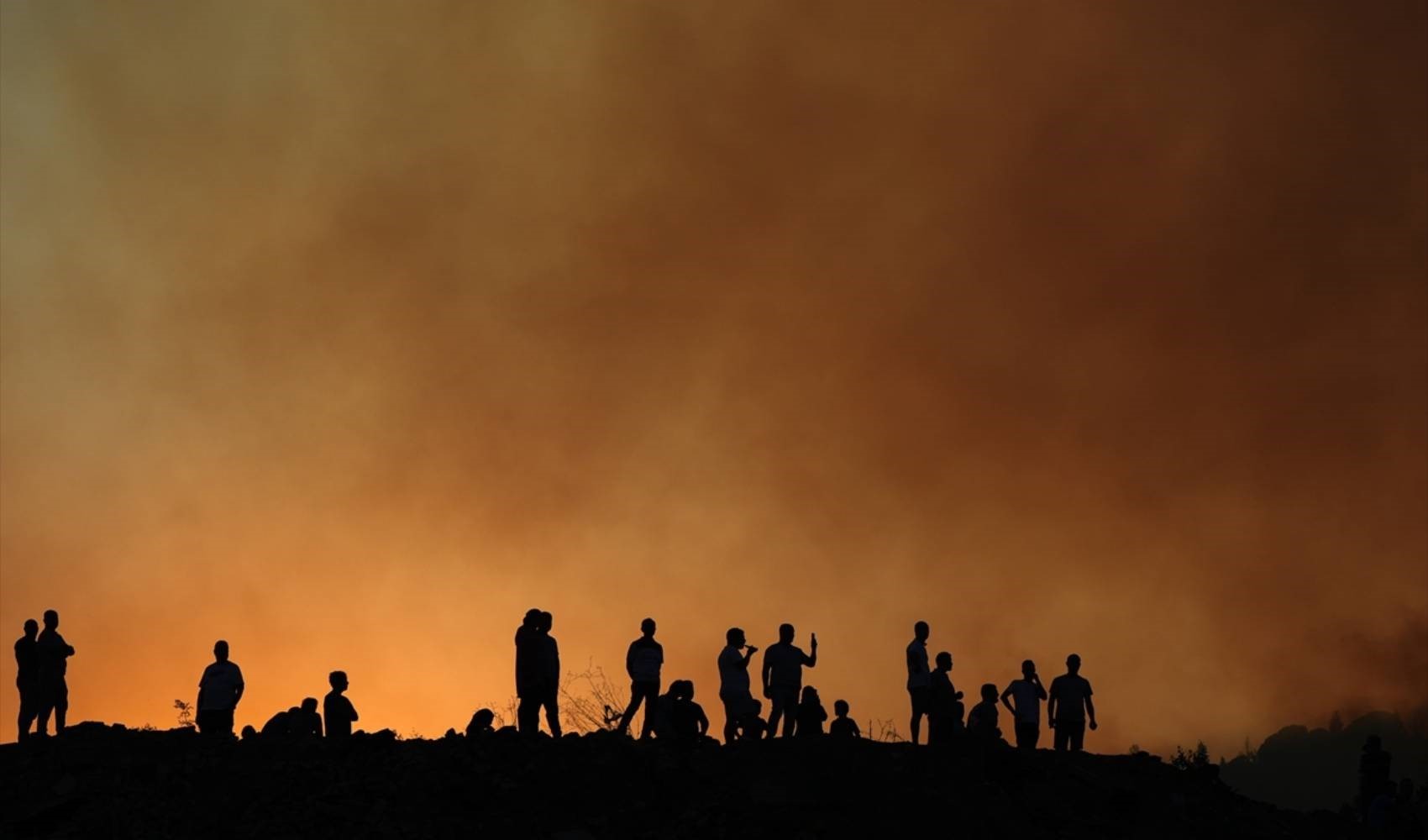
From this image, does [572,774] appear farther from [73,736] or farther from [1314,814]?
[1314,814]

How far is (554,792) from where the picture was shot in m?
31.7

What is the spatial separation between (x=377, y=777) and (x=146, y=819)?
3974 millimetres

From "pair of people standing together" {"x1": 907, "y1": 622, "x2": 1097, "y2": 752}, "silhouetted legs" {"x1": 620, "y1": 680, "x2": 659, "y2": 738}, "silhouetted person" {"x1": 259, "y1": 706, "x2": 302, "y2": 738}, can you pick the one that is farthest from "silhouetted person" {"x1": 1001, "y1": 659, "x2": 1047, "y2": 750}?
"silhouetted person" {"x1": 259, "y1": 706, "x2": 302, "y2": 738}

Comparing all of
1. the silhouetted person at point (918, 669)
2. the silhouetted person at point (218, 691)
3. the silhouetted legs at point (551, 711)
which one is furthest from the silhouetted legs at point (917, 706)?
the silhouetted person at point (218, 691)

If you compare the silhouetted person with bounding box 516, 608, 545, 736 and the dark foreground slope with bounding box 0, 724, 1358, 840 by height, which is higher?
the silhouetted person with bounding box 516, 608, 545, 736

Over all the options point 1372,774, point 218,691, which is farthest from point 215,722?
point 1372,774

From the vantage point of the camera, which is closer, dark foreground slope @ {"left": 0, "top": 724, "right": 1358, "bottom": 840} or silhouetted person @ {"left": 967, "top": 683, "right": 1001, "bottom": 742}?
dark foreground slope @ {"left": 0, "top": 724, "right": 1358, "bottom": 840}

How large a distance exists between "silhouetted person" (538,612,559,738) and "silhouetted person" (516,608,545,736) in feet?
0.11

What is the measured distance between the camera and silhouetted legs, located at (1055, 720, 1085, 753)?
34312 millimetres

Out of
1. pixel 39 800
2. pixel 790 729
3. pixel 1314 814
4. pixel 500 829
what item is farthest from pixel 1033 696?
pixel 39 800

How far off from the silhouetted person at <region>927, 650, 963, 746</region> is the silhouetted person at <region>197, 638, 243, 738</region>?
41.6ft

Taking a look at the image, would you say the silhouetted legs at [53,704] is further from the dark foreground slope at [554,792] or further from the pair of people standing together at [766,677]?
the pair of people standing together at [766,677]

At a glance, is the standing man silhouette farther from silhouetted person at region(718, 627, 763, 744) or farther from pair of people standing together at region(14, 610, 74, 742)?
pair of people standing together at region(14, 610, 74, 742)

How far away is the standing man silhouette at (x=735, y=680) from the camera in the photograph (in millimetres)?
32219
